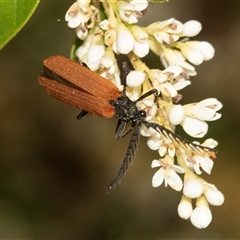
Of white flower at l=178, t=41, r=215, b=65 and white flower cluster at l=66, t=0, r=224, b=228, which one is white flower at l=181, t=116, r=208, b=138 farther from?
white flower at l=178, t=41, r=215, b=65

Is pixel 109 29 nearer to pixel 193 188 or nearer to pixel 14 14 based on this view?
pixel 14 14

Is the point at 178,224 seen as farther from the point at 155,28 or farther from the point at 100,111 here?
the point at 155,28

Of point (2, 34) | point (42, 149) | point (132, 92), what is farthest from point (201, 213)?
point (42, 149)

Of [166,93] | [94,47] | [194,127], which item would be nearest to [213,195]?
[194,127]

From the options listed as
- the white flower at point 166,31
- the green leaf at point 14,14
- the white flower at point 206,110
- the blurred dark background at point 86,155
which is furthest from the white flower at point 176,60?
the blurred dark background at point 86,155

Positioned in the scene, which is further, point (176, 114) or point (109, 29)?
point (109, 29)

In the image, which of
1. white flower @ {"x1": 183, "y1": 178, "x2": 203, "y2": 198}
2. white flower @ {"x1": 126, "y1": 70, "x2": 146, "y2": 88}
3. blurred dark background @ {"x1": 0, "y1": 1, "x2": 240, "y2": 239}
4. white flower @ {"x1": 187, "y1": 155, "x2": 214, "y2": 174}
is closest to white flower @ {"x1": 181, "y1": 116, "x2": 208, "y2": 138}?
white flower @ {"x1": 187, "y1": 155, "x2": 214, "y2": 174}
